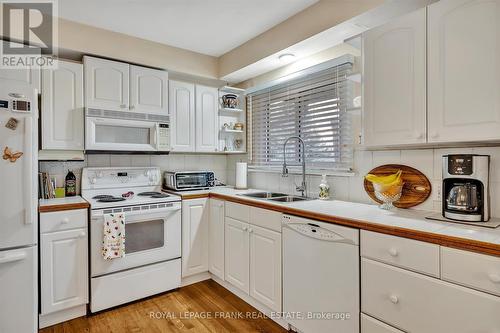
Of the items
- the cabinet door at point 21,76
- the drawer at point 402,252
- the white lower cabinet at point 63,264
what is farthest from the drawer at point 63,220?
the drawer at point 402,252

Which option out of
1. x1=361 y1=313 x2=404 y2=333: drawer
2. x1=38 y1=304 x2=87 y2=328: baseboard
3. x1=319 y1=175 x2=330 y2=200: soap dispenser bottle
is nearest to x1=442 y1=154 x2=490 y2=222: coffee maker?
x1=361 y1=313 x2=404 y2=333: drawer

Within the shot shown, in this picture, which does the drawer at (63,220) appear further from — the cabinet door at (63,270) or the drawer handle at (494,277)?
the drawer handle at (494,277)

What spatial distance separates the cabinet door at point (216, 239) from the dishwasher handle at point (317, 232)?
91 centimetres

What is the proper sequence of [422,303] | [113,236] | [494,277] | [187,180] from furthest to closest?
[187,180], [113,236], [422,303], [494,277]

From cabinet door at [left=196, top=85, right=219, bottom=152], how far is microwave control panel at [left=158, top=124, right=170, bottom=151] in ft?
1.24

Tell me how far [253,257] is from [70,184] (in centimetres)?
184

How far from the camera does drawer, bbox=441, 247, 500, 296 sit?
111cm

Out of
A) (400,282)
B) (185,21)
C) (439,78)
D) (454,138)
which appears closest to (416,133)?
(454,138)

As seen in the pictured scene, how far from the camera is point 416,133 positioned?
63.9 inches

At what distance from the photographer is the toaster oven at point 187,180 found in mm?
3000

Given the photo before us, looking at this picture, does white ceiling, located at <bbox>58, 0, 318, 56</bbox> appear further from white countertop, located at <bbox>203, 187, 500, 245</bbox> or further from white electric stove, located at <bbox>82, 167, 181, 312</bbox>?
white countertop, located at <bbox>203, 187, 500, 245</bbox>

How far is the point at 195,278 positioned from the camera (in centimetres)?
285

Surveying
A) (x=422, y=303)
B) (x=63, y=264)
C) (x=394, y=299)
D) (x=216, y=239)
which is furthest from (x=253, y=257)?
(x=63, y=264)

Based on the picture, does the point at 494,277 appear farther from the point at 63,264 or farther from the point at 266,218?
the point at 63,264
